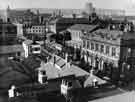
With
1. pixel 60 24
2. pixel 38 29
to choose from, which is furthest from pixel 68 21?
pixel 38 29

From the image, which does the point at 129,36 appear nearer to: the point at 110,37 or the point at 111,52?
the point at 110,37

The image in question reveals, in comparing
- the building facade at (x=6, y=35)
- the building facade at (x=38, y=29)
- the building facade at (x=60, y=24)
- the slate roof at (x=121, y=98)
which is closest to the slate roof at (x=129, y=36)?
the building facade at (x=6, y=35)

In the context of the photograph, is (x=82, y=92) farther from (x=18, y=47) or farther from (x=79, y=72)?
(x=18, y=47)

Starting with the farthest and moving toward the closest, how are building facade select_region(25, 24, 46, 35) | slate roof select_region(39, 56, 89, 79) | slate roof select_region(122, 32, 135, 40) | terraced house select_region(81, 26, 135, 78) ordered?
building facade select_region(25, 24, 46, 35) → slate roof select_region(122, 32, 135, 40) → terraced house select_region(81, 26, 135, 78) → slate roof select_region(39, 56, 89, 79)

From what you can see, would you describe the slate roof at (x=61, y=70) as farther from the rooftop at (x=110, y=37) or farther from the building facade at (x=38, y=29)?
the building facade at (x=38, y=29)

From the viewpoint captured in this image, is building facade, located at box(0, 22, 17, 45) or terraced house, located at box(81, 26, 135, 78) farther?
terraced house, located at box(81, 26, 135, 78)

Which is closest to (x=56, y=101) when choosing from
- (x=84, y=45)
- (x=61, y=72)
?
(x=61, y=72)

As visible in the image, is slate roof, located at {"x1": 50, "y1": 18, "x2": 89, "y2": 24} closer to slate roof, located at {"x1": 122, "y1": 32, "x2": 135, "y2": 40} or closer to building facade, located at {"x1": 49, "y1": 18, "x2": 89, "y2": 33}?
building facade, located at {"x1": 49, "y1": 18, "x2": 89, "y2": 33}

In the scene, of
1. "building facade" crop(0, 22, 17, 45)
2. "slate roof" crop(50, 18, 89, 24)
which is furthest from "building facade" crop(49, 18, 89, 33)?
"building facade" crop(0, 22, 17, 45)
